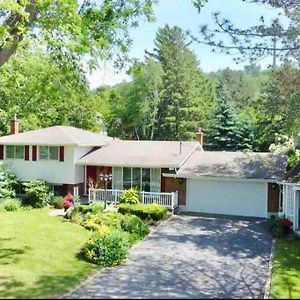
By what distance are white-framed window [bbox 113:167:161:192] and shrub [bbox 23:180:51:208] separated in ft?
14.6

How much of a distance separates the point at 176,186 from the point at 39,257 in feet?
42.3

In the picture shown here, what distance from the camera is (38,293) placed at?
12.5 meters

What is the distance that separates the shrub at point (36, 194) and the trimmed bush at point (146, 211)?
19.9ft

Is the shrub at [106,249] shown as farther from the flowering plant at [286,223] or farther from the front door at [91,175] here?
the front door at [91,175]

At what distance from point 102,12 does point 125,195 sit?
547 inches

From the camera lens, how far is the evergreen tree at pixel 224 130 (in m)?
43.8

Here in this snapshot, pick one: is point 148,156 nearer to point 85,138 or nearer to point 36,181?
point 85,138

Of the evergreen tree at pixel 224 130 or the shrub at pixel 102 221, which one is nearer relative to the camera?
the shrub at pixel 102 221

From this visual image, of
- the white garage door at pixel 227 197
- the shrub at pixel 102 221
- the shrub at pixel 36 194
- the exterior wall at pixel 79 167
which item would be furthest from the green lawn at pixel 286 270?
the shrub at pixel 36 194

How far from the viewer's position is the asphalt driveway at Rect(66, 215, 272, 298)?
13.1 metres

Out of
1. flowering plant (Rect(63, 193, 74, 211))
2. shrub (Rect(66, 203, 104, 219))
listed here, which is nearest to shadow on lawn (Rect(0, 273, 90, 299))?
shrub (Rect(66, 203, 104, 219))

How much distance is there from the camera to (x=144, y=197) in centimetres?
2717

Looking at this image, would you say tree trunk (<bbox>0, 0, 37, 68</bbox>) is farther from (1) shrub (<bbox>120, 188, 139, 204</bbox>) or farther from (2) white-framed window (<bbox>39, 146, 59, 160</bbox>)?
(2) white-framed window (<bbox>39, 146, 59, 160</bbox>)

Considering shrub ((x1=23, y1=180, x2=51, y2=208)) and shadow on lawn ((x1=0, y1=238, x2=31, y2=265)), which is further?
shrub ((x1=23, y1=180, x2=51, y2=208))
